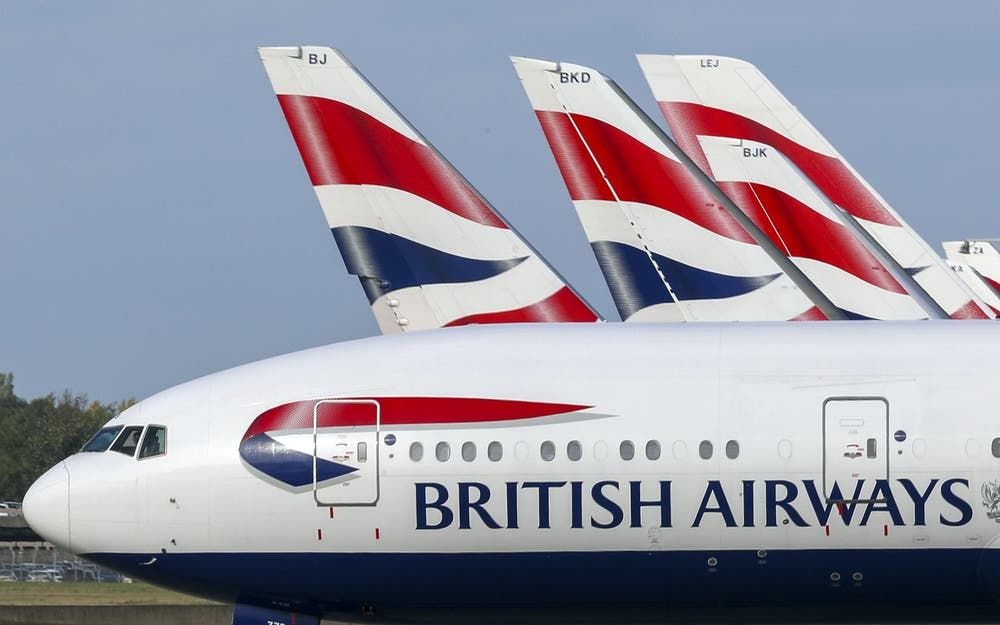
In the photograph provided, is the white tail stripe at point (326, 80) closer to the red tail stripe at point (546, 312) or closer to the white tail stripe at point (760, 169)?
the red tail stripe at point (546, 312)

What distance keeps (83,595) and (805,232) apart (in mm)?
27759

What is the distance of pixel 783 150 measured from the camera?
3297cm

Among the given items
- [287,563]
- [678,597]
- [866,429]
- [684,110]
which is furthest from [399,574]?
[684,110]

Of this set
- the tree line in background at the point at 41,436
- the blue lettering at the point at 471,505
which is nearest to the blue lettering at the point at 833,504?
the blue lettering at the point at 471,505

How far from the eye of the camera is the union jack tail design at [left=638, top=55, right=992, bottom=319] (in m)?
29.4

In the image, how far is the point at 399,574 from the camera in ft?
68.3

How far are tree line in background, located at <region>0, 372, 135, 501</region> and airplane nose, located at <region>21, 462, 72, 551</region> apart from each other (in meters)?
105

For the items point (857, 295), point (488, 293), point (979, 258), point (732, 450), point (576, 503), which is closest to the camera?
point (732, 450)

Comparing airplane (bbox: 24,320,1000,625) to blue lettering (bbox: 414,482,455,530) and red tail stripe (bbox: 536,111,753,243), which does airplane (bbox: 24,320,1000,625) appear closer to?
blue lettering (bbox: 414,482,455,530)

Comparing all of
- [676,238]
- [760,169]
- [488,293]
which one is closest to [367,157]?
[488,293]

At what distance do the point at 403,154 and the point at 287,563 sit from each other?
8983mm

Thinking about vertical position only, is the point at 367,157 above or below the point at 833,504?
above

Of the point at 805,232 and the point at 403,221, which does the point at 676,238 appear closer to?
the point at 805,232

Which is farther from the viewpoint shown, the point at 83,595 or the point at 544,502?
the point at 83,595
